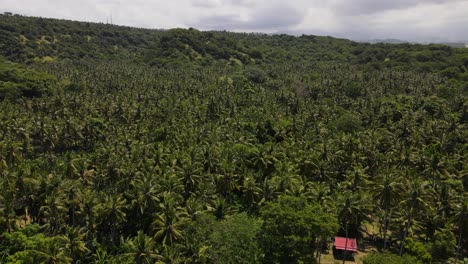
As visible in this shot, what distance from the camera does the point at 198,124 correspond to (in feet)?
333

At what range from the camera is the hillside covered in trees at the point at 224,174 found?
4953cm

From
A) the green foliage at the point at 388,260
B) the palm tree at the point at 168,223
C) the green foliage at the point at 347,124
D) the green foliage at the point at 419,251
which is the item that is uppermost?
the green foliage at the point at 347,124

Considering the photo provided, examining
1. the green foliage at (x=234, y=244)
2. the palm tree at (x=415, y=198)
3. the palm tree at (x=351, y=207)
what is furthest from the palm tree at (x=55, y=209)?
the palm tree at (x=415, y=198)

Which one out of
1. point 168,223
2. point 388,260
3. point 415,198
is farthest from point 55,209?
point 415,198

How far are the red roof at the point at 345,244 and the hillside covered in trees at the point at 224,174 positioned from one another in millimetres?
2033

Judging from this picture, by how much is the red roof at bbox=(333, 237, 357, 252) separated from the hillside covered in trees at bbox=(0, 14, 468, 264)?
203 centimetres

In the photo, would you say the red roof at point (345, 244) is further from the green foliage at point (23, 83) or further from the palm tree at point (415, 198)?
the green foliage at point (23, 83)

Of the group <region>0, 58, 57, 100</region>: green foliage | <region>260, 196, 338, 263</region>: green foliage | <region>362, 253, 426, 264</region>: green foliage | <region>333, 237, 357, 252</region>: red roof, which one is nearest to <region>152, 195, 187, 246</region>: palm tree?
<region>260, 196, 338, 263</region>: green foliage

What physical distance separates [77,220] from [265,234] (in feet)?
96.0

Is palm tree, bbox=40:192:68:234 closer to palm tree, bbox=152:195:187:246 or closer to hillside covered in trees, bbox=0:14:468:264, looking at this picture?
hillside covered in trees, bbox=0:14:468:264

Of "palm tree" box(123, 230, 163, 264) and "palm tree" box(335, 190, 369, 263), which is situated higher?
"palm tree" box(335, 190, 369, 263)

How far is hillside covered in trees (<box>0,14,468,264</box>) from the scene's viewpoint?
4953 centimetres

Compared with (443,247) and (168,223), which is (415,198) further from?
(168,223)

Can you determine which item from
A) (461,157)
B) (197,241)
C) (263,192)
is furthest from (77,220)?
(461,157)
